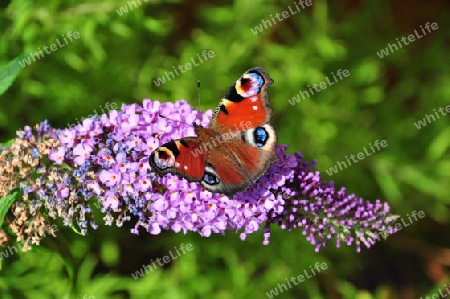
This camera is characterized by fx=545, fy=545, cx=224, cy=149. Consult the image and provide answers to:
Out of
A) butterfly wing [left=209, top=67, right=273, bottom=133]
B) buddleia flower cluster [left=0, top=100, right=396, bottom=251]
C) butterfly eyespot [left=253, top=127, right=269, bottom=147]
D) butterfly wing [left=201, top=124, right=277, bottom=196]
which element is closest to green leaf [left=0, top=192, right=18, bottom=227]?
buddleia flower cluster [left=0, top=100, right=396, bottom=251]

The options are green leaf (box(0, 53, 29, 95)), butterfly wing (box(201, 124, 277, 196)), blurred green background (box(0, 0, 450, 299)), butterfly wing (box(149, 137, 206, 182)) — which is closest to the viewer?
butterfly wing (box(149, 137, 206, 182))

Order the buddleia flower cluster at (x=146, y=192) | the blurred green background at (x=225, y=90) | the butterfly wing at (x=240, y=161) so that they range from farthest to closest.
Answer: the blurred green background at (x=225, y=90), the buddleia flower cluster at (x=146, y=192), the butterfly wing at (x=240, y=161)

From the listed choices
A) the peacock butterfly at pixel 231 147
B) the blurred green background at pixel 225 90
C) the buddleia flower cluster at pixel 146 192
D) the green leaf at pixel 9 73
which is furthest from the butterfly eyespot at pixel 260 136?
the blurred green background at pixel 225 90

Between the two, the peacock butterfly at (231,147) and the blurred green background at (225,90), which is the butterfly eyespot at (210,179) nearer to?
the peacock butterfly at (231,147)

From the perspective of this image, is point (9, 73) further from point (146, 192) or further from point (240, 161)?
point (240, 161)

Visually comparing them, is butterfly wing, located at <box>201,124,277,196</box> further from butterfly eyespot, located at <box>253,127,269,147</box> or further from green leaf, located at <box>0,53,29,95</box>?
green leaf, located at <box>0,53,29,95</box>

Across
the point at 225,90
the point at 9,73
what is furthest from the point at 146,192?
the point at 225,90
